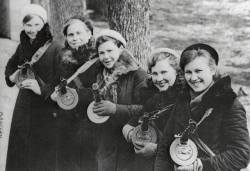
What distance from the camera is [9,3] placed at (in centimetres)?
552

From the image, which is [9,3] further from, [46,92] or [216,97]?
[216,97]

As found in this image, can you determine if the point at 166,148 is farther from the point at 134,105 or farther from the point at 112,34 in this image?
the point at 112,34

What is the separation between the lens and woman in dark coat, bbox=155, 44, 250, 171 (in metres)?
4.70

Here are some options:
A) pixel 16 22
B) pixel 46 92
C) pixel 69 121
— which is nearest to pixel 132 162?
pixel 69 121

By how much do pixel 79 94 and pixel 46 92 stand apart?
14.9 inches

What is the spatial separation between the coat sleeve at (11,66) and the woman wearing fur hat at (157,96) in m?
1.34

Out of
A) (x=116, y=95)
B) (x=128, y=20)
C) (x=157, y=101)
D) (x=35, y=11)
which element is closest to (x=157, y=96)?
(x=157, y=101)

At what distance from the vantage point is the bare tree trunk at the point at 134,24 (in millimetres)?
5207

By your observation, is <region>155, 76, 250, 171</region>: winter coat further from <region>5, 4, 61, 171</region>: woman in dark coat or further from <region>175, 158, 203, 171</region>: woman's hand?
<region>5, 4, 61, 171</region>: woman in dark coat

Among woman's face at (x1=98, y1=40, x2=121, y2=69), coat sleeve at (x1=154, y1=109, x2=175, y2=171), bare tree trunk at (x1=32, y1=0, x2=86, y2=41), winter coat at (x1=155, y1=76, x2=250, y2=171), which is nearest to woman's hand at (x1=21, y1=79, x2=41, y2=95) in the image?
bare tree trunk at (x1=32, y1=0, x2=86, y2=41)

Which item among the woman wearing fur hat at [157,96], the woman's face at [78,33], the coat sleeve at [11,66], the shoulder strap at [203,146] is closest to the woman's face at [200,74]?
the woman wearing fur hat at [157,96]

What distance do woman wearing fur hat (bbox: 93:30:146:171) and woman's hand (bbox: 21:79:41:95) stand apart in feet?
2.17

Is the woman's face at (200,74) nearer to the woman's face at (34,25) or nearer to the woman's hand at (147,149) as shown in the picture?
the woman's hand at (147,149)

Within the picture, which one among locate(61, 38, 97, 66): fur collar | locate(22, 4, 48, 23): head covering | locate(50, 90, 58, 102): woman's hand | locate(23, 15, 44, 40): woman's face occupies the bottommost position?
locate(50, 90, 58, 102): woman's hand
